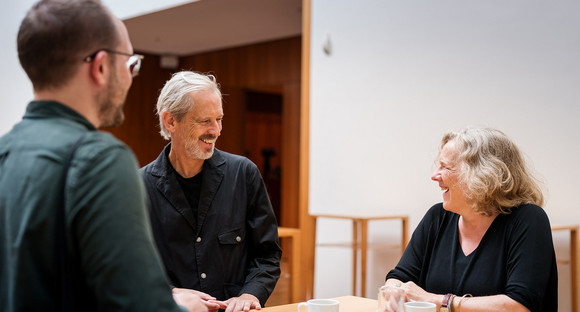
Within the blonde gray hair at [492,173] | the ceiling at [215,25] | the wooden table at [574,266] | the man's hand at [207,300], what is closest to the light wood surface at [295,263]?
the wooden table at [574,266]

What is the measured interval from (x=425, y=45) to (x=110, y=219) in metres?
4.17

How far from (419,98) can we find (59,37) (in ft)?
13.1

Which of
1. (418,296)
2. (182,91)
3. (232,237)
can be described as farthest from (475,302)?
(182,91)

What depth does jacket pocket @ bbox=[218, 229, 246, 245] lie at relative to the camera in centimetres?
225

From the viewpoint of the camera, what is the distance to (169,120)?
235 cm

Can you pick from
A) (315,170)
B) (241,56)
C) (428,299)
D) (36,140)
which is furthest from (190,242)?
(241,56)

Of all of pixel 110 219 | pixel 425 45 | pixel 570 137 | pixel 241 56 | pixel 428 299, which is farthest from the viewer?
pixel 241 56

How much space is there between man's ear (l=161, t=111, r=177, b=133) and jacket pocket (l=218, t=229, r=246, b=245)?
43cm

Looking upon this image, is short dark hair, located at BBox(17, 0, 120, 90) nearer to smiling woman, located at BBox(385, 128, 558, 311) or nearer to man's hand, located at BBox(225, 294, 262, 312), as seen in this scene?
man's hand, located at BBox(225, 294, 262, 312)

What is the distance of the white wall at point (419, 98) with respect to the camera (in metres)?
4.14

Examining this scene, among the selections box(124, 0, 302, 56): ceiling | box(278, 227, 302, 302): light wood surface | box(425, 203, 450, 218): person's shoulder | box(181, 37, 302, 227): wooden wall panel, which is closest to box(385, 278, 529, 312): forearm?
box(425, 203, 450, 218): person's shoulder

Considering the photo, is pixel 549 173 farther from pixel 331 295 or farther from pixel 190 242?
pixel 190 242

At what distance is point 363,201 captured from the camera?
512cm

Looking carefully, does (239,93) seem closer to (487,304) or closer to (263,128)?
(263,128)
